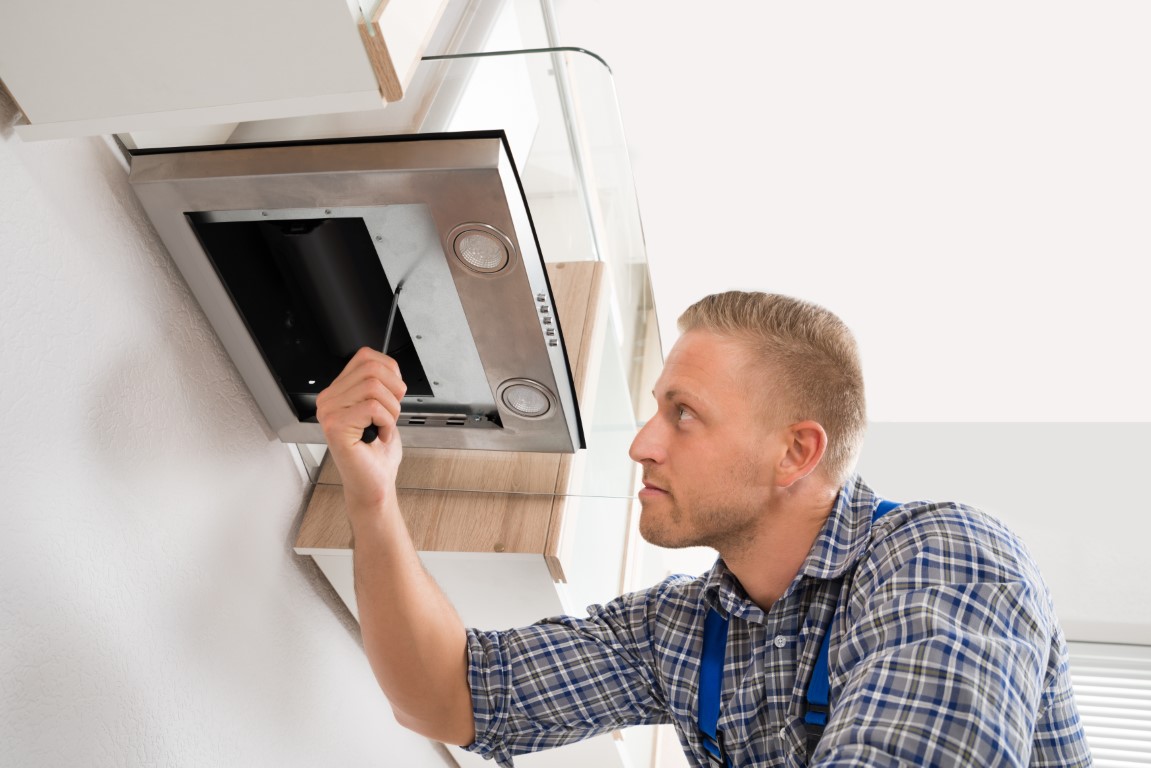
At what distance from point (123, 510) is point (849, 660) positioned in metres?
0.69

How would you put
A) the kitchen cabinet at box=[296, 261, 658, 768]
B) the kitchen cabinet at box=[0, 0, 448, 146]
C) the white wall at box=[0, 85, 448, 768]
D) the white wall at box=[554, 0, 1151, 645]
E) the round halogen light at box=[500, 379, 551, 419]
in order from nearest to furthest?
1. the kitchen cabinet at box=[0, 0, 448, 146]
2. the white wall at box=[0, 85, 448, 768]
3. the round halogen light at box=[500, 379, 551, 419]
4. the kitchen cabinet at box=[296, 261, 658, 768]
5. the white wall at box=[554, 0, 1151, 645]

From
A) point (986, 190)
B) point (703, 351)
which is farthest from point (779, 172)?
point (703, 351)

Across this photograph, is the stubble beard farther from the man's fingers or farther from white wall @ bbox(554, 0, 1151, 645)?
white wall @ bbox(554, 0, 1151, 645)

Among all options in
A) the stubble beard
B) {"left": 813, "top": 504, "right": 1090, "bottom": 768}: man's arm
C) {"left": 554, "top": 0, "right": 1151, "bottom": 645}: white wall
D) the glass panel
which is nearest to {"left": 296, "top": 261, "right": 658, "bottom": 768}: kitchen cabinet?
the glass panel

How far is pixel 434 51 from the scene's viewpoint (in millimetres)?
1065

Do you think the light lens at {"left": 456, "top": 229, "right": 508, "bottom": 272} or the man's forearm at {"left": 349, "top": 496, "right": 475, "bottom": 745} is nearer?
the light lens at {"left": 456, "top": 229, "right": 508, "bottom": 272}

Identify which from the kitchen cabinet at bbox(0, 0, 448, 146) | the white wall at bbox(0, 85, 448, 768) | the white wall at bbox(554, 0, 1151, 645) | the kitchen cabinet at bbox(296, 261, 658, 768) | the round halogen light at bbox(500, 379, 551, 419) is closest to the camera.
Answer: the kitchen cabinet at bbox(0, 0, 448, 146)

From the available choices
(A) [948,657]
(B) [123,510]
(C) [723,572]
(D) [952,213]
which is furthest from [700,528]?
(D) [952,213]

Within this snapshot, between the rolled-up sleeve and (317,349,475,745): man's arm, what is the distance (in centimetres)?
3

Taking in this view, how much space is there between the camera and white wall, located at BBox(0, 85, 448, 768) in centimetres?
76

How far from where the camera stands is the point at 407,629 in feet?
3.24

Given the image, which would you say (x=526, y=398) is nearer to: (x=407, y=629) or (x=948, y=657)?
(x=407, y=629)

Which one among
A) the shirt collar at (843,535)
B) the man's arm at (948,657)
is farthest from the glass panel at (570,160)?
the man's arm at (948,657)

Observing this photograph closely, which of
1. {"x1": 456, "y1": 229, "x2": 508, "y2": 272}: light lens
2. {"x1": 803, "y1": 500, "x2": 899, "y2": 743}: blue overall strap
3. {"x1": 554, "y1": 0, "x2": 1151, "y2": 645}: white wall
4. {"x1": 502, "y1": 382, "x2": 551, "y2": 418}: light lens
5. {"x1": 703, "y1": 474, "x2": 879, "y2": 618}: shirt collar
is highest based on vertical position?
{"x1": 554, "y1": 0, "x2": 1151, "y2": 645}: white wall
